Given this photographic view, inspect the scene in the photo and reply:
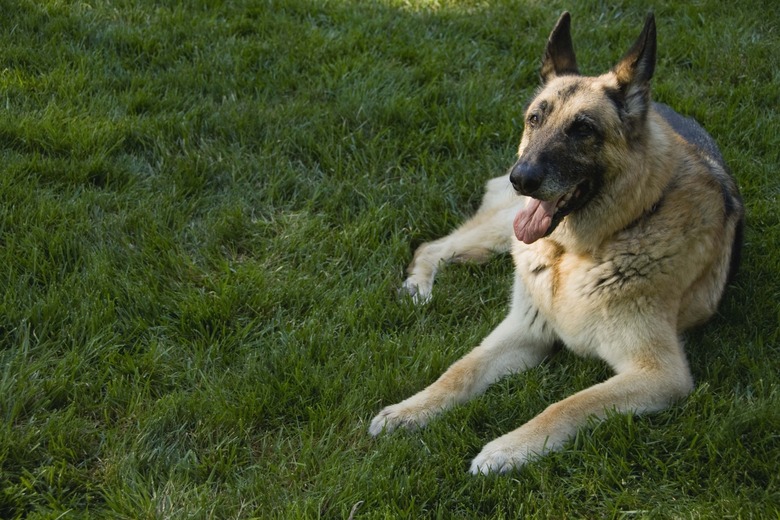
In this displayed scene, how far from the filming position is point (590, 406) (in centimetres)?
358

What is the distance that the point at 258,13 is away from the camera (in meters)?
6.87

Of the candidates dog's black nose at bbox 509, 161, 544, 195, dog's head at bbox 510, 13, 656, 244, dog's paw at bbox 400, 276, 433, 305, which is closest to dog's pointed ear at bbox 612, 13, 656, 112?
dog's head at bbox 510, 13, 656, 244

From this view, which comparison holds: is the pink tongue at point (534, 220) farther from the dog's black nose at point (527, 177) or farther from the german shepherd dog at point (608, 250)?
the dog's black nose at point (527, 177)

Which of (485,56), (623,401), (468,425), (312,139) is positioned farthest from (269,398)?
(485,56)

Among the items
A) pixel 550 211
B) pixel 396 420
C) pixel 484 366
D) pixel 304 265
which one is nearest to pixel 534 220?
pixel 550 211

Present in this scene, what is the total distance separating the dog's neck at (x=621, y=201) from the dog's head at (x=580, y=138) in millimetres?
42

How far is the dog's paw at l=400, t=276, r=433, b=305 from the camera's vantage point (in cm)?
450

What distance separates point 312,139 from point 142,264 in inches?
64.0

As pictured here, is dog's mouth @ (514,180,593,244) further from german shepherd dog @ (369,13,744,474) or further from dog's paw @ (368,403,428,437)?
dog's paw @ (368,403,428,437)

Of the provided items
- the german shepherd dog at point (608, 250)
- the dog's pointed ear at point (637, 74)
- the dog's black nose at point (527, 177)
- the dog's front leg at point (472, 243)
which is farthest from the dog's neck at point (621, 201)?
the dog's front leg at point (472, 243)

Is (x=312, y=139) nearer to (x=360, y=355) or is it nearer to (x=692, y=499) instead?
(x=360, y=355)

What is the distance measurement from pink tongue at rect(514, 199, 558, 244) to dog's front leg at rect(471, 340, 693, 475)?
2.50 ft

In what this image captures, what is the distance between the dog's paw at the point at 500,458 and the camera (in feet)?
11.1

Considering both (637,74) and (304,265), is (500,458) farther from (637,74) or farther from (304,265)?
(637,74)
